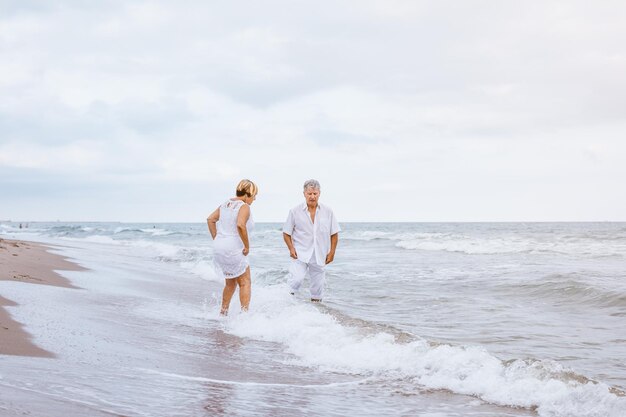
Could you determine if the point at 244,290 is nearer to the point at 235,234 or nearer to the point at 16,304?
the point at 235,234

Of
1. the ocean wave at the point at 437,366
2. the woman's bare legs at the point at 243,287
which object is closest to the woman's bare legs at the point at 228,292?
the woman's bare legs at the point at 243,287

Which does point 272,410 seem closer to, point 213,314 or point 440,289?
point 213,314

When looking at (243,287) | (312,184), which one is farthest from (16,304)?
(312,184)

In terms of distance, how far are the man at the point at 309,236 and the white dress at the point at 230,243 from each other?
28.2 inches

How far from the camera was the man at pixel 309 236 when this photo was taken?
7965mm

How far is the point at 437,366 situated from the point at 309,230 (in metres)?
3.26

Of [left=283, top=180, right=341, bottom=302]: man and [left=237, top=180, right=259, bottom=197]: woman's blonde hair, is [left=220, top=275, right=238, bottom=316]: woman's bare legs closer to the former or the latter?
[left=283, top=180, right=341, bottom=302]: man

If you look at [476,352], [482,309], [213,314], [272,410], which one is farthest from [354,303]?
[272,410]

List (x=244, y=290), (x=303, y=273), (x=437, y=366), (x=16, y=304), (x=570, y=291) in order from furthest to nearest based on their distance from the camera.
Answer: (x=570, y=291), (x=303, y=273), (x=244, y=290), (x=16, y=304), (x=437, y=366)

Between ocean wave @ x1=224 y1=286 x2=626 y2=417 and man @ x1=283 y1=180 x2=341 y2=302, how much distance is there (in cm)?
90

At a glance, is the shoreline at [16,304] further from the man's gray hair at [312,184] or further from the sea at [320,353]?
the man's gray hair at [312,184]

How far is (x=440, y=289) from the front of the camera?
11977 mm

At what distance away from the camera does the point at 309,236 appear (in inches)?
314

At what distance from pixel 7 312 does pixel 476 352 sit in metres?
4.35
